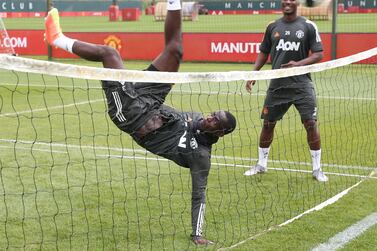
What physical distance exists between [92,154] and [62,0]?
139ft

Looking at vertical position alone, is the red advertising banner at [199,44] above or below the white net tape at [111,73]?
below

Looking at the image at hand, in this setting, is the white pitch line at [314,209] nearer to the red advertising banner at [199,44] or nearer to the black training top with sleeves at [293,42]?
the black training top with sleeves at [293,42]

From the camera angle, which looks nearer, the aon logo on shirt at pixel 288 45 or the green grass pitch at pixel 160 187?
the green grass pitch at pixel 160 187

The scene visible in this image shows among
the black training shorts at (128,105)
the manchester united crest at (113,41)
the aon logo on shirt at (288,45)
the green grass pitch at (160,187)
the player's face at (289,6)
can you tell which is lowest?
the green grass pitch at (160,187)

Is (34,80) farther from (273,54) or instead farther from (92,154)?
(273,54)

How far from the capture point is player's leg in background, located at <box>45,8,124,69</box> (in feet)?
21.9

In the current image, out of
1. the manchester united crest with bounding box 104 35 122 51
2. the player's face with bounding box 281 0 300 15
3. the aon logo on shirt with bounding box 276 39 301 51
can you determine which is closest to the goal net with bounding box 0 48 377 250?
the aon logo on shirt with bounding box 276 39 301 51

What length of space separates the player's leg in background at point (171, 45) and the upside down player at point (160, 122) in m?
0.37

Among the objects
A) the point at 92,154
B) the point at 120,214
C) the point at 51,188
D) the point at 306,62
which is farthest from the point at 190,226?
the point at 92,154

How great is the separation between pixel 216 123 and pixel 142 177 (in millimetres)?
2806

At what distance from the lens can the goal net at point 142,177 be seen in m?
6.63

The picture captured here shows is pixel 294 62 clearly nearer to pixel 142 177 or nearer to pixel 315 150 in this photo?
pixel 315 150

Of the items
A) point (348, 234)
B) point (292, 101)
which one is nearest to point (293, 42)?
point (292, 101)

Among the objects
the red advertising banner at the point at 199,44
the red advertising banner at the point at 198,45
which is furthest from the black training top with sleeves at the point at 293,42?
the red advertising banner at the point at 198,45
